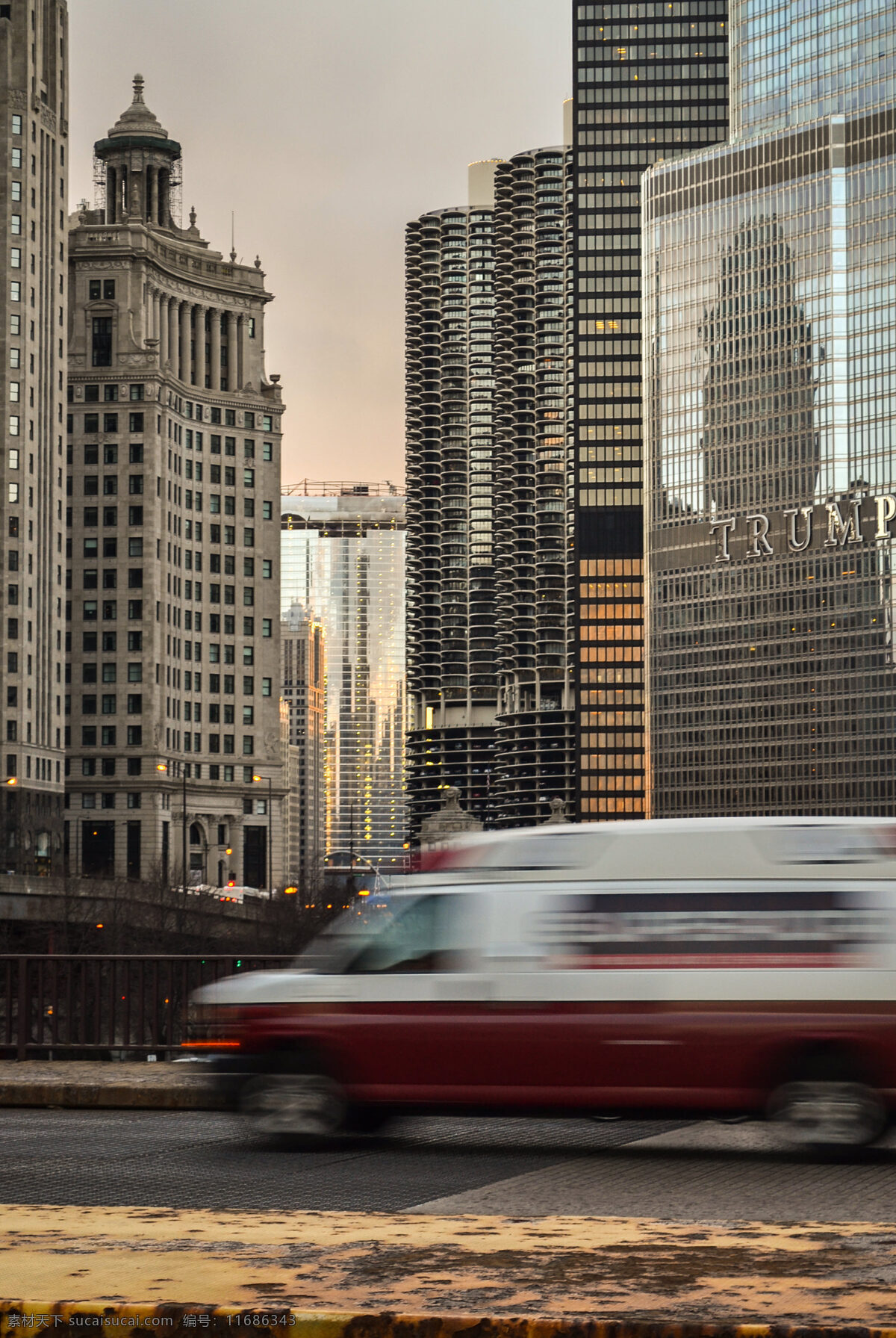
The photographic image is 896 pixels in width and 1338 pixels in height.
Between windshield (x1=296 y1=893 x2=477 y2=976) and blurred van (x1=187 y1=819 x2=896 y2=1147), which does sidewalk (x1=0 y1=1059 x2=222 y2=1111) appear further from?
windshield (x1=296 y1=893 x2=477 y2=976)

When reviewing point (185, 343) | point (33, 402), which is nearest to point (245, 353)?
point (185, 343)

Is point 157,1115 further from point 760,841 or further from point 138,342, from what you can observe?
point 138,342

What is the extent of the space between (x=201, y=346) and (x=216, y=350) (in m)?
1.57

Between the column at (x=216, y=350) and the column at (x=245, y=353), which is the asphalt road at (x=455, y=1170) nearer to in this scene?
the column at (x=216, y=350)

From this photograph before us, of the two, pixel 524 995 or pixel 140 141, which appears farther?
pixel 140 141

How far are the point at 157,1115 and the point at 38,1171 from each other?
3876 mm

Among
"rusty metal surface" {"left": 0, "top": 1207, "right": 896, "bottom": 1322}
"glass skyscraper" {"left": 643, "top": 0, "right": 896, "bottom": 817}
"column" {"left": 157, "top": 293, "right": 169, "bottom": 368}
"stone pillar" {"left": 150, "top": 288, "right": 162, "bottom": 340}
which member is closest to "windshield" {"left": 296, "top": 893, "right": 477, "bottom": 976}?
"rusty metal surface" {"left": 0, "top": 1207, "right": 896, "bottom": 1322}

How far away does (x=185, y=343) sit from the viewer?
171625mm

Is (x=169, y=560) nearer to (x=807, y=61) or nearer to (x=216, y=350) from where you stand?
(x=216, y=350)

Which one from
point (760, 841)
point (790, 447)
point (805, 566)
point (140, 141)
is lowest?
point (760, 841)

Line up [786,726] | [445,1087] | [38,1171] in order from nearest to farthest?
[38,1171]
[445,1087]
[786,726]

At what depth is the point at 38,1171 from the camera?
441 inches

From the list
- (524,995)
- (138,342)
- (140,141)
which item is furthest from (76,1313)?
(140,141)

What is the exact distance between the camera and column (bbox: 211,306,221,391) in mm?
174250
